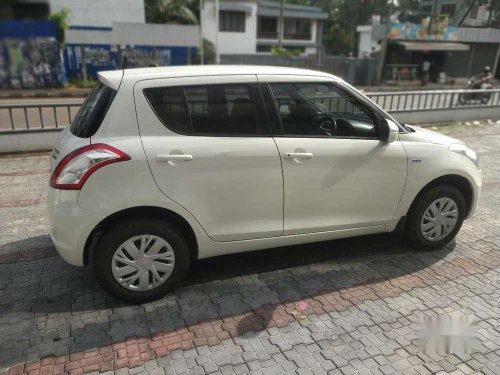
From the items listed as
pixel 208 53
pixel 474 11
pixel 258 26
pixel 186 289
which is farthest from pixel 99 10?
pixel 186 289

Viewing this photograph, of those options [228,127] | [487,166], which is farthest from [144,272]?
[487,166]

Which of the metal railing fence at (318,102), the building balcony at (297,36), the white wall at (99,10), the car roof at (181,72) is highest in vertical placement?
the white wall at (99,10)

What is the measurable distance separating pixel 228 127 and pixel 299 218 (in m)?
1.01

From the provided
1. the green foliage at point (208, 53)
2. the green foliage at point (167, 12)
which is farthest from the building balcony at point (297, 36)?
the green foliage at point (167, 12)

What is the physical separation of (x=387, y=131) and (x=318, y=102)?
744mm

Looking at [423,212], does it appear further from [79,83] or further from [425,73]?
[425,73]

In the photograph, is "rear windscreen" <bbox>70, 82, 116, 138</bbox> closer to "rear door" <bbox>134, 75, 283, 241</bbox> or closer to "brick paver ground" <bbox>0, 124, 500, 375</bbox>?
"rear door" <bbox>134, 75, 283, 241</bbox>

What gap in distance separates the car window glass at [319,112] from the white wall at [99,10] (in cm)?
2470

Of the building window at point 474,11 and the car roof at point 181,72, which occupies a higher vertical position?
the building window at point 474,11

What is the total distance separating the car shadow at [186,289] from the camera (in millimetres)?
3148

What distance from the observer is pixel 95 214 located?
123 inches

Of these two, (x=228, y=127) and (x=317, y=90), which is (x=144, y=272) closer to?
(x=228, y=127)

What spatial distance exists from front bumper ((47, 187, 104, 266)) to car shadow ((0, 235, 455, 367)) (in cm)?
50

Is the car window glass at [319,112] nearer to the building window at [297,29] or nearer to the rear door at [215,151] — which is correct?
the rear door at [215,151]
